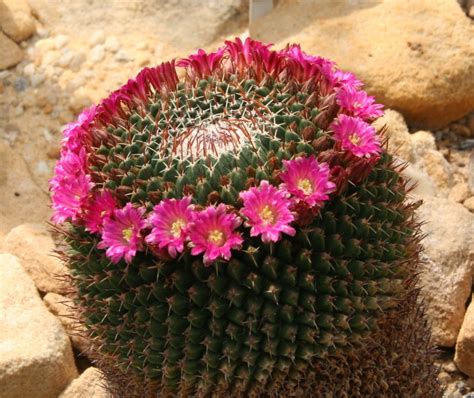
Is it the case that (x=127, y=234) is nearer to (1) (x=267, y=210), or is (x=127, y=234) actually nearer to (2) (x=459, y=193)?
(1) (x=267, y=210)

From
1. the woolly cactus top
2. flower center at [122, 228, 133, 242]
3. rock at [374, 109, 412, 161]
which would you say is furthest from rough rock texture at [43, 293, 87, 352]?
rock at [374, 109, 412, 161]

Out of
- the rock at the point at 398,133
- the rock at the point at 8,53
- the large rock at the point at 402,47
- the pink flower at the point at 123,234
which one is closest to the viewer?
the pink flower at the point at 123,234

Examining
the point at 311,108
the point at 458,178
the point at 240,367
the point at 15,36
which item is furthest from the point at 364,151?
the point at 15,36

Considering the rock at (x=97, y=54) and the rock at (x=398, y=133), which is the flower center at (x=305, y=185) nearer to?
the rock at (x=398, y=133)

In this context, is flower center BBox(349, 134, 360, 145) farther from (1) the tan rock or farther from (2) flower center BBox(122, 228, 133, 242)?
(1) the tan rock

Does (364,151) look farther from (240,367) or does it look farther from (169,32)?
→ (169,32)

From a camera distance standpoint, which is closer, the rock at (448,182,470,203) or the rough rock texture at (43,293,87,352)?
the rough rock texture at (43,293,87,352)

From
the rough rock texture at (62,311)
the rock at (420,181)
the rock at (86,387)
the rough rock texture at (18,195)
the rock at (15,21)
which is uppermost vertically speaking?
the rock at (15,21)

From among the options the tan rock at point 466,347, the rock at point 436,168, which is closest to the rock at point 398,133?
the rock at point 436,168

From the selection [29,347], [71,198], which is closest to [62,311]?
[29,347]
